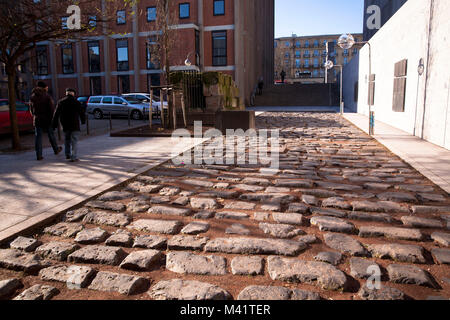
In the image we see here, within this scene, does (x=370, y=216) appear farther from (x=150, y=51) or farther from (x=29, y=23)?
(x=150, y=51)

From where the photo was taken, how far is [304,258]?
3.20 metres

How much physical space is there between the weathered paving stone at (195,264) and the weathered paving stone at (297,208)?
1.56m

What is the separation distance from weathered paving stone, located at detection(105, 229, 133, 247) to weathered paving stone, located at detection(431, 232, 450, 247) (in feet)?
Answer: 9.78

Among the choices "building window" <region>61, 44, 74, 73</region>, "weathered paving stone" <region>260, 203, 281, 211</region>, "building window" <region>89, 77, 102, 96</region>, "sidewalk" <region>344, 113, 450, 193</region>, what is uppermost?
"building window" <region>61, 44, 74, 73</region>

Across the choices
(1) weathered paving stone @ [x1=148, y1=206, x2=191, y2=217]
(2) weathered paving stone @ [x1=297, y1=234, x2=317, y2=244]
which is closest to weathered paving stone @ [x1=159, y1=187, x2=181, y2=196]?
(1) weathered paving stone @ [x1=148, y1=206, x2=191, y2=217]

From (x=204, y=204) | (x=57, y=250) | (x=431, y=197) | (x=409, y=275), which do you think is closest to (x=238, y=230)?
(x=204, y=204)

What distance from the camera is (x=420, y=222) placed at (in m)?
3.99

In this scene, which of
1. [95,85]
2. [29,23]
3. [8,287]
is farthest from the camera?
[95,85]

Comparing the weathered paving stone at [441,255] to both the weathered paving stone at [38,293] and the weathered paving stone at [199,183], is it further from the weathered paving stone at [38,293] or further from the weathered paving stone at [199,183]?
the weathered paving stone at [199,183]

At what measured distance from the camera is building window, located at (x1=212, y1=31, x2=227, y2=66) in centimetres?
3281

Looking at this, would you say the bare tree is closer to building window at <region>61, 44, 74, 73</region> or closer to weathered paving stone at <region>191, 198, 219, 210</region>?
weathered paving stone at <region>191, 198, 219, 210</region>

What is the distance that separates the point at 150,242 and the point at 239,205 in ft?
4.87

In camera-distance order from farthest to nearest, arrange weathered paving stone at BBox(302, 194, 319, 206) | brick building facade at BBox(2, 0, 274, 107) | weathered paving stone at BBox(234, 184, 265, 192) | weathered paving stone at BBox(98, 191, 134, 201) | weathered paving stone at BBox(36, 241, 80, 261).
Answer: brick building facade at BBox(2, 0, 274, 107) → weathered paving stone at BBox(234, 184, 265, 192) → weathered paving stone at BBox(98, 191, 134, 201) → weathered paving stone at BBox(302, 194, 319, 206) → weathered paving stone at BBox(36, 241, 80, 261)

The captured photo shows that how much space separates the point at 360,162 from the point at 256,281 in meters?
5.49
